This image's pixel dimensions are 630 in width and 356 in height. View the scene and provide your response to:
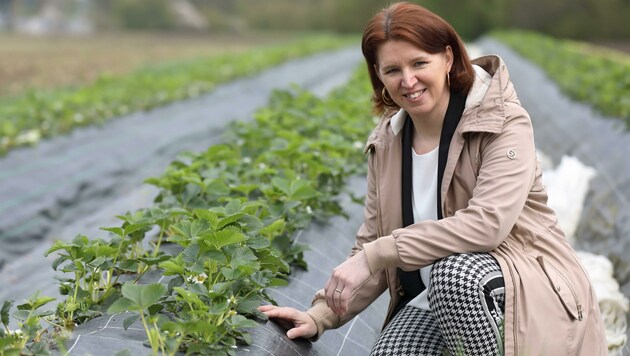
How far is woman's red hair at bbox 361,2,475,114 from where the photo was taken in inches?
87.2

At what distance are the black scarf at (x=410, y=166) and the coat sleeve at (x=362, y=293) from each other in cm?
8

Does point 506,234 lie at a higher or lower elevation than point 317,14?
higher

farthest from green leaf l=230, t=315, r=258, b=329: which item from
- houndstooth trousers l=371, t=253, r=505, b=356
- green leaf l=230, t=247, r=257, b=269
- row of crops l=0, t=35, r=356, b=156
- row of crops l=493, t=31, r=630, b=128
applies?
row of crops l=0, t=35, r=356, b=156

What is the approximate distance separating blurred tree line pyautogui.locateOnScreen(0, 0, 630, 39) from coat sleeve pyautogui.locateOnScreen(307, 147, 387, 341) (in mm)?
22746

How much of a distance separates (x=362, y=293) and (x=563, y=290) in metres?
0.54

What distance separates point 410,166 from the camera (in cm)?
240

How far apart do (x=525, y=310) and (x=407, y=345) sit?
389 mm

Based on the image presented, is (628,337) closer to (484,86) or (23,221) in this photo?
(484,86)

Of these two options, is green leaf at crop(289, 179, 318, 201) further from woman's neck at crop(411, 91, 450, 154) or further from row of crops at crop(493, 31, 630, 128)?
row of crops at crop(493, 31, 630, 128)

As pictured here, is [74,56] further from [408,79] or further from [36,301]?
[408,79]

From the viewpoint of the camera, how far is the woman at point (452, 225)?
2064 mm

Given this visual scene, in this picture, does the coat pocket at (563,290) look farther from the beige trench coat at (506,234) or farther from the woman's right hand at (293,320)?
the woman's right hand at (293,320)

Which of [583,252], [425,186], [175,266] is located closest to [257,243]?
[175,266]

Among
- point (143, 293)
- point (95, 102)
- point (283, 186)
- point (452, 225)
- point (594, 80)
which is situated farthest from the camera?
point (95, 102)
